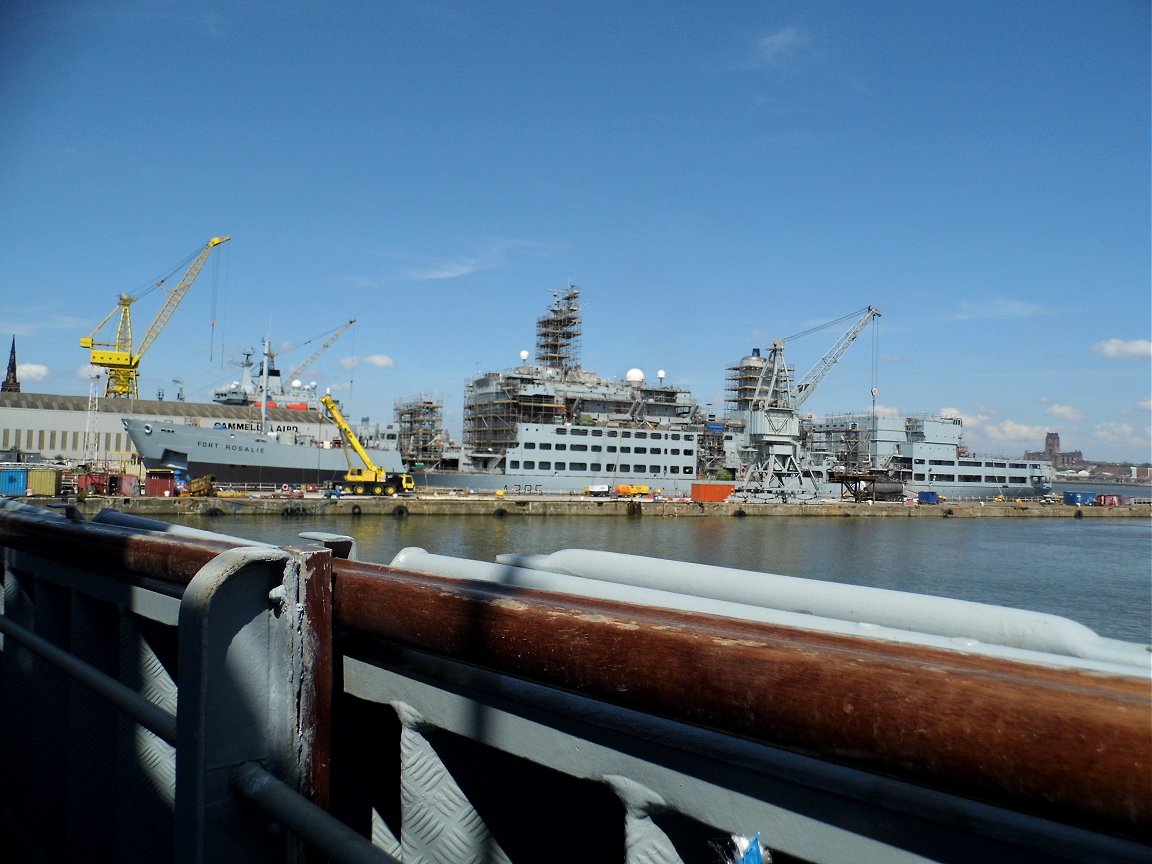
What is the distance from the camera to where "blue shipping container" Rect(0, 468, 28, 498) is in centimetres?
3064

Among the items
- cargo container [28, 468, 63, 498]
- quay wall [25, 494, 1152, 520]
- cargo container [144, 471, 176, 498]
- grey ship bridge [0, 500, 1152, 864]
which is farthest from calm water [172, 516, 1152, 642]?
grey ship bridge [0, 500, 1152, 864]

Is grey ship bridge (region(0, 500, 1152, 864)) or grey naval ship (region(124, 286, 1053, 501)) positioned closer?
grey ship bridge (region(0, 500, 1152, 864))

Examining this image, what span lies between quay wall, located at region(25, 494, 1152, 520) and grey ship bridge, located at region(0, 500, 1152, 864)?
25.0m

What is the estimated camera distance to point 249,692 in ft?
4.30

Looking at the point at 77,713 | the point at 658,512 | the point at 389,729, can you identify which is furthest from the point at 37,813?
the point at 658,512

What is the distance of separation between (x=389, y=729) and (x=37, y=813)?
157 centimetres

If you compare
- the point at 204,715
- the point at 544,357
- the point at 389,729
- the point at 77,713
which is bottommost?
the point at 77,713

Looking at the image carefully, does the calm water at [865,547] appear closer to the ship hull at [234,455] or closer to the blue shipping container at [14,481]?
the blue shipping container at [14,481]

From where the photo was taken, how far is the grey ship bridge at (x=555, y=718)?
72 centimetres

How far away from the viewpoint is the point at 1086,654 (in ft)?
5.16

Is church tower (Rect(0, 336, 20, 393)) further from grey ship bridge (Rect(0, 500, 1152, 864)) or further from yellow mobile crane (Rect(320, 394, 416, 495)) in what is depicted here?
grey ship bridge (Rect(0, 500, 1152, 864))

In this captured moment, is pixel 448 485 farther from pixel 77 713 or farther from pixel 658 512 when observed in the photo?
pixel 77 713

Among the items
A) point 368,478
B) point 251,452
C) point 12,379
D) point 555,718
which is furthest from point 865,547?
point 12,379

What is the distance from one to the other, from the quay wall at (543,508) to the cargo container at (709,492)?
190 cm
